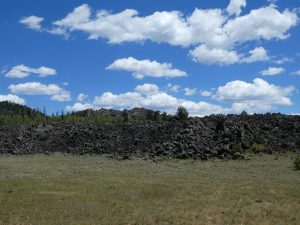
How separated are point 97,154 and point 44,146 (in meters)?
9.24

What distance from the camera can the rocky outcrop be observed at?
50.4 metres

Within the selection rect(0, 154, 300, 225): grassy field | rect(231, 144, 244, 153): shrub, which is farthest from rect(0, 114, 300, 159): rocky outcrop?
rect(0, 154, 300, 225): grassy field

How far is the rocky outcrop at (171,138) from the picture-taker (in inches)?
→ 1983

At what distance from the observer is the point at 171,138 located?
179ft

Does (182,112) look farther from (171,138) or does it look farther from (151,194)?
(151,194)

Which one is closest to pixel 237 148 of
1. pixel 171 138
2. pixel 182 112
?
pixel 171 138

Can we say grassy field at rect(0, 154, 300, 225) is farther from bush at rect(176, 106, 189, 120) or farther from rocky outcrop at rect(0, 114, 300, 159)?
bush at rect(176, 106, 189, 120)

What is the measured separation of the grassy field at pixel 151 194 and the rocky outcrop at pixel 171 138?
6804 millimetres

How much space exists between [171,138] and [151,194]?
2756cm

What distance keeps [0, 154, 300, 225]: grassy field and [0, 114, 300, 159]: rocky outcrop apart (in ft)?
22.3

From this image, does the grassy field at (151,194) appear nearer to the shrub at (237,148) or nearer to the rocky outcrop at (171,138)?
the shrub at (237,148)

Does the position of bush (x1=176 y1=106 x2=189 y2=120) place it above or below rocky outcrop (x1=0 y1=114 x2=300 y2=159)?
above

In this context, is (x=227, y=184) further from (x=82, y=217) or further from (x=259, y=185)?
(x=82, y=217)

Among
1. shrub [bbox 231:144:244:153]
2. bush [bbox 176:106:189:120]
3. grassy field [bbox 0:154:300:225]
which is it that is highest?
bush [bbox 176:106:189:120]
